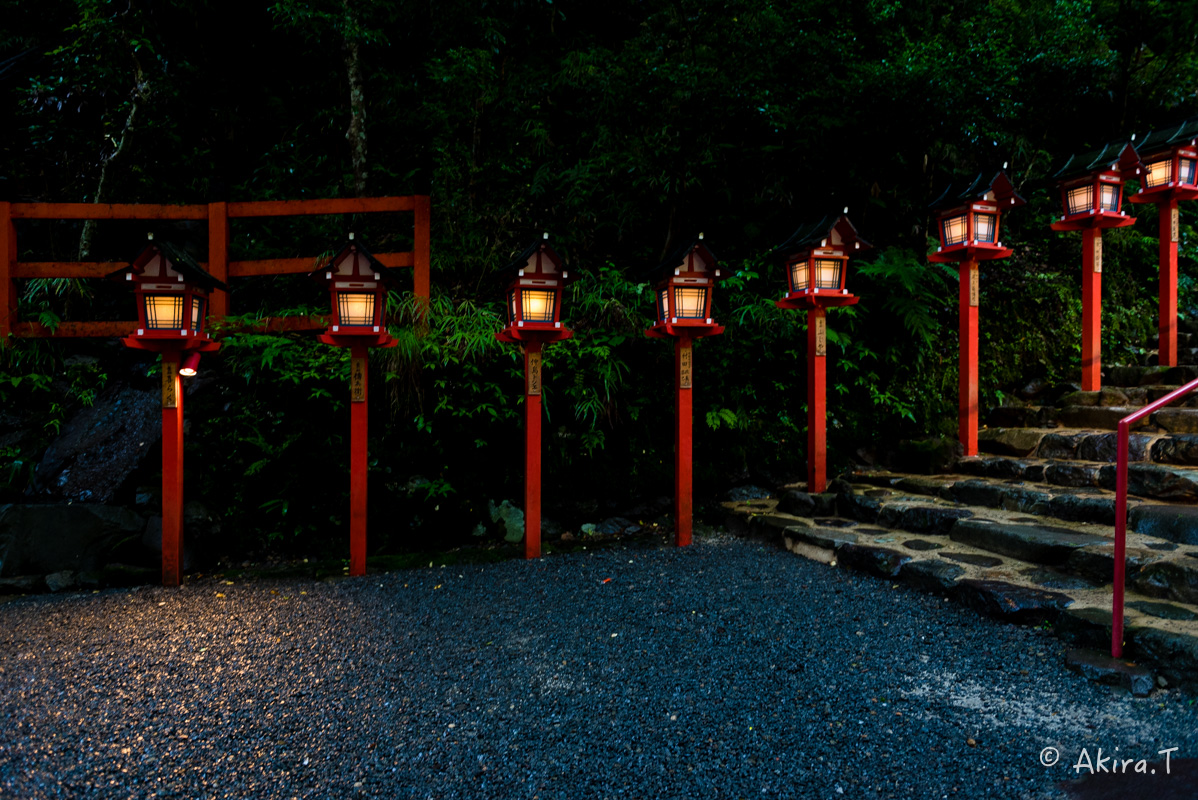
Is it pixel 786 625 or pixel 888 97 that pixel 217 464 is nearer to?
pixel 786 625

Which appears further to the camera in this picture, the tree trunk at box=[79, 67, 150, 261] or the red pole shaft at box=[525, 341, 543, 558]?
the tree trunk at box=[79, 67, 150, 261]

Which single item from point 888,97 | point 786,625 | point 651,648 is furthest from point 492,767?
point 888,97

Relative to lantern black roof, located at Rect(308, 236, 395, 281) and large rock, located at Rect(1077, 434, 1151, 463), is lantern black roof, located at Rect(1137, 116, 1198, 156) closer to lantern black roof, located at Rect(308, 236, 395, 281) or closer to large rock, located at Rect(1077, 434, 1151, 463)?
large rock, located at Rect(1077, 434, 1151, 463)

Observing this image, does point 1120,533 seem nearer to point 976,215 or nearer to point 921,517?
point 921,517

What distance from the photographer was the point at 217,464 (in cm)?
461

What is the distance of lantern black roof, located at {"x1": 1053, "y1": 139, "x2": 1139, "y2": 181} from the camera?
16.6 feet

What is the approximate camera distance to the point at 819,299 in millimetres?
4930

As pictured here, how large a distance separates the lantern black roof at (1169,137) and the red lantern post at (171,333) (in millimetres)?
7708

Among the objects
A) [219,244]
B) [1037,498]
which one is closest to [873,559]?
[1037,498]

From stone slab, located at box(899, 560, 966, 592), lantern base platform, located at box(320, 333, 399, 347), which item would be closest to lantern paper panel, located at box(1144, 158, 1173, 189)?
stone slab, located at box(899, 560, 966, 592)

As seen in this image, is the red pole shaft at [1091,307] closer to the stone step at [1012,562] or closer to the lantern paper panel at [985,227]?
the lantern paper panel at [985,227]

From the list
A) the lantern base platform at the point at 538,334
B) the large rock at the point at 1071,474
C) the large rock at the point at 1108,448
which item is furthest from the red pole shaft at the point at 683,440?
the large rock at the point at 1108,448

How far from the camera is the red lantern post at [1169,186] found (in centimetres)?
524

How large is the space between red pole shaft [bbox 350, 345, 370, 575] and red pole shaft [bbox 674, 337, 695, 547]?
7.54 ft
